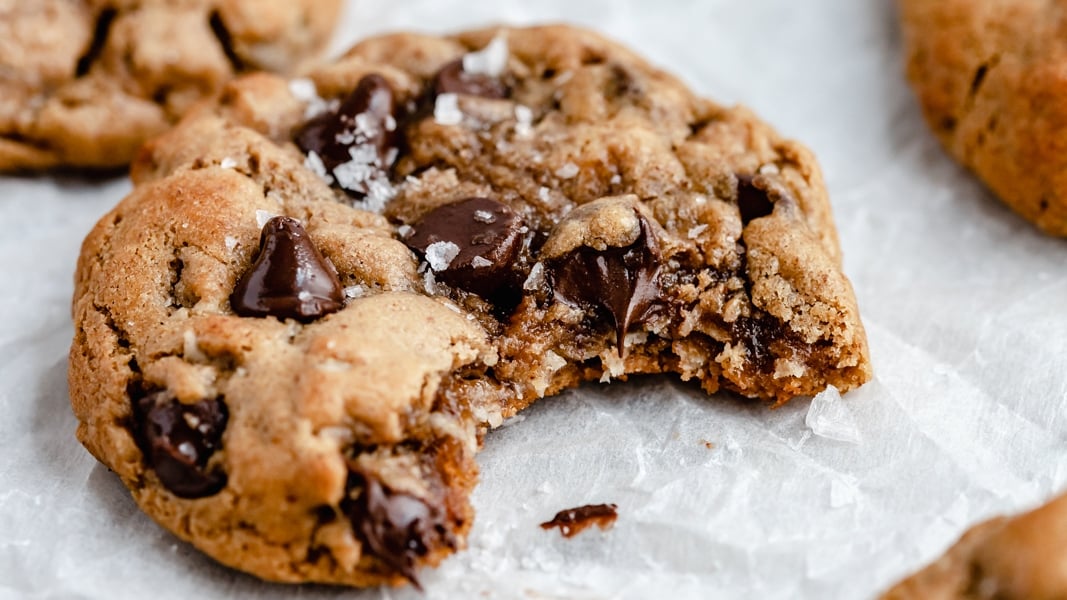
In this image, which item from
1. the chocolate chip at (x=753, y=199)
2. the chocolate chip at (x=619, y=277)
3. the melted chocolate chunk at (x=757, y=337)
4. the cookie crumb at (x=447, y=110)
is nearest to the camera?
the chocolate chip at (x=619, y=277)

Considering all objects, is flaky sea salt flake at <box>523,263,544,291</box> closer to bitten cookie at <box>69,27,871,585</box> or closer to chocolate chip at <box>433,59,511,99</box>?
bitten cookie at <box>69,27,871,585</box>

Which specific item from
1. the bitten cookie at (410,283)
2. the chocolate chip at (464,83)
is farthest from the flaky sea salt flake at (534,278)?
the chocolate chip at (464,83)

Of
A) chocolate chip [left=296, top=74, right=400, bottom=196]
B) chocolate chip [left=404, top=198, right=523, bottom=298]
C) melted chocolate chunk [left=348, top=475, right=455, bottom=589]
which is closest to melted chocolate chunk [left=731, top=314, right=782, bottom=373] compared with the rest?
chocolate chip [left=404, top=198, right=523, bottom=298]

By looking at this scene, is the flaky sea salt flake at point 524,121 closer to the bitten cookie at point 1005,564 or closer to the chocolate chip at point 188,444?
the chocolate chip at point 188,444

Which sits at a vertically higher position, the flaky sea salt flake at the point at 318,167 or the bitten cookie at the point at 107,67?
the flaky sea salt flake at the point at 318,167

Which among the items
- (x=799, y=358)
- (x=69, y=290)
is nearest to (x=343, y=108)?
(x=69, y=290)

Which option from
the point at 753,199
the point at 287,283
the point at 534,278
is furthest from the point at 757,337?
the point at 287,283

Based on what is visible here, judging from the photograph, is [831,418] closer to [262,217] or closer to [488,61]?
[488,61]
